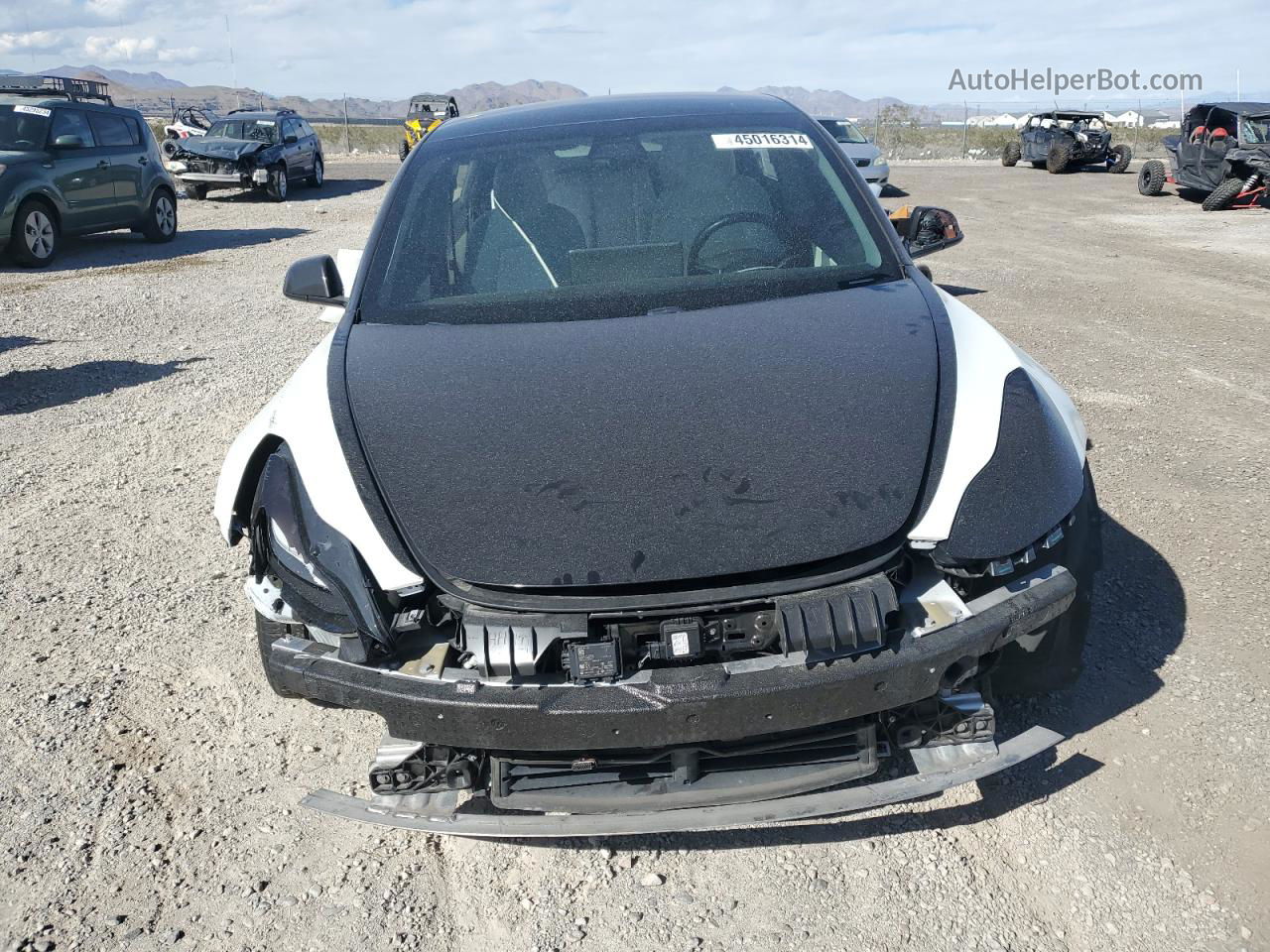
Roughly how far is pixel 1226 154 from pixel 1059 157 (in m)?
9.69

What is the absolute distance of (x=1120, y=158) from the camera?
26.1m

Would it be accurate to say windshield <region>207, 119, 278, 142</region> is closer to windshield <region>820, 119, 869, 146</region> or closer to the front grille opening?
windshield <region>820, 119, 869, 146</region>

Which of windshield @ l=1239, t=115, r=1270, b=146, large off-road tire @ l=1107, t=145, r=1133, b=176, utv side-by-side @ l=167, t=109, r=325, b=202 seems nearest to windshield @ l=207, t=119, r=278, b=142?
utv side-by-side @ l=167, t=109, r=325, b=202

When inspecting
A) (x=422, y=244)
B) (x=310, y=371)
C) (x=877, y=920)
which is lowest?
(x=877, y=920)

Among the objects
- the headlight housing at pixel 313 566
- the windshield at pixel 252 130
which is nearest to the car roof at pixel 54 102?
the windshield at pixel 252 130

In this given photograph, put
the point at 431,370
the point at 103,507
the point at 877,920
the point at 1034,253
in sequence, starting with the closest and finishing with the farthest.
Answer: the point at 877,920 < the point at 431,370 < the point at 103,507 < the point at 1034,253

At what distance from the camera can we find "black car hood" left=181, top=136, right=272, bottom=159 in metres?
18.9

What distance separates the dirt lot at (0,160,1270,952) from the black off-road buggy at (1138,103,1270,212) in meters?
13.0

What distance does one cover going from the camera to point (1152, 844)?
2.48m

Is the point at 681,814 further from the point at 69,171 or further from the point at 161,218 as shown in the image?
the point at 161,218

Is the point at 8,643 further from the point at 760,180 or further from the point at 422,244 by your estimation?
the point at 760,180

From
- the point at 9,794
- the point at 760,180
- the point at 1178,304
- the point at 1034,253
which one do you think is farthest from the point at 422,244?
the point at 1034,253

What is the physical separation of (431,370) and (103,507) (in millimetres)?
2812

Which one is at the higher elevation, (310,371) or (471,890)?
(310,371)
